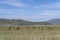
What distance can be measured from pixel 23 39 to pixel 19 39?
1.82 ft

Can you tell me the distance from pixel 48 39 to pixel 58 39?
126 cm

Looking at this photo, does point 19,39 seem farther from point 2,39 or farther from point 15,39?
point 2,39

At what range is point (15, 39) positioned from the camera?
80.1ft

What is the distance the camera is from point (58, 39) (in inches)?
977

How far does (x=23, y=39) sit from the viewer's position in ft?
80.0

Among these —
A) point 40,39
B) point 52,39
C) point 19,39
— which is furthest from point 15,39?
point 52,39

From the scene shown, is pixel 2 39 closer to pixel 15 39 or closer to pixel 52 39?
pixel 15 39

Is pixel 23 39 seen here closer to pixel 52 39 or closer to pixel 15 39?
pixel 15 39

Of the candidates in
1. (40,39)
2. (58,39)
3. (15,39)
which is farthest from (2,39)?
(58,39)

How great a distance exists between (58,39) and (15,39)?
5.42 metres

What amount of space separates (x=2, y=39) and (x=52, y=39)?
6243 millimetres

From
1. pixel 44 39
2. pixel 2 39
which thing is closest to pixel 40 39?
pixel 44 39

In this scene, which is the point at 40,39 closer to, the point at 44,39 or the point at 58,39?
the point at 44,39

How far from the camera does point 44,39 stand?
24672mm
